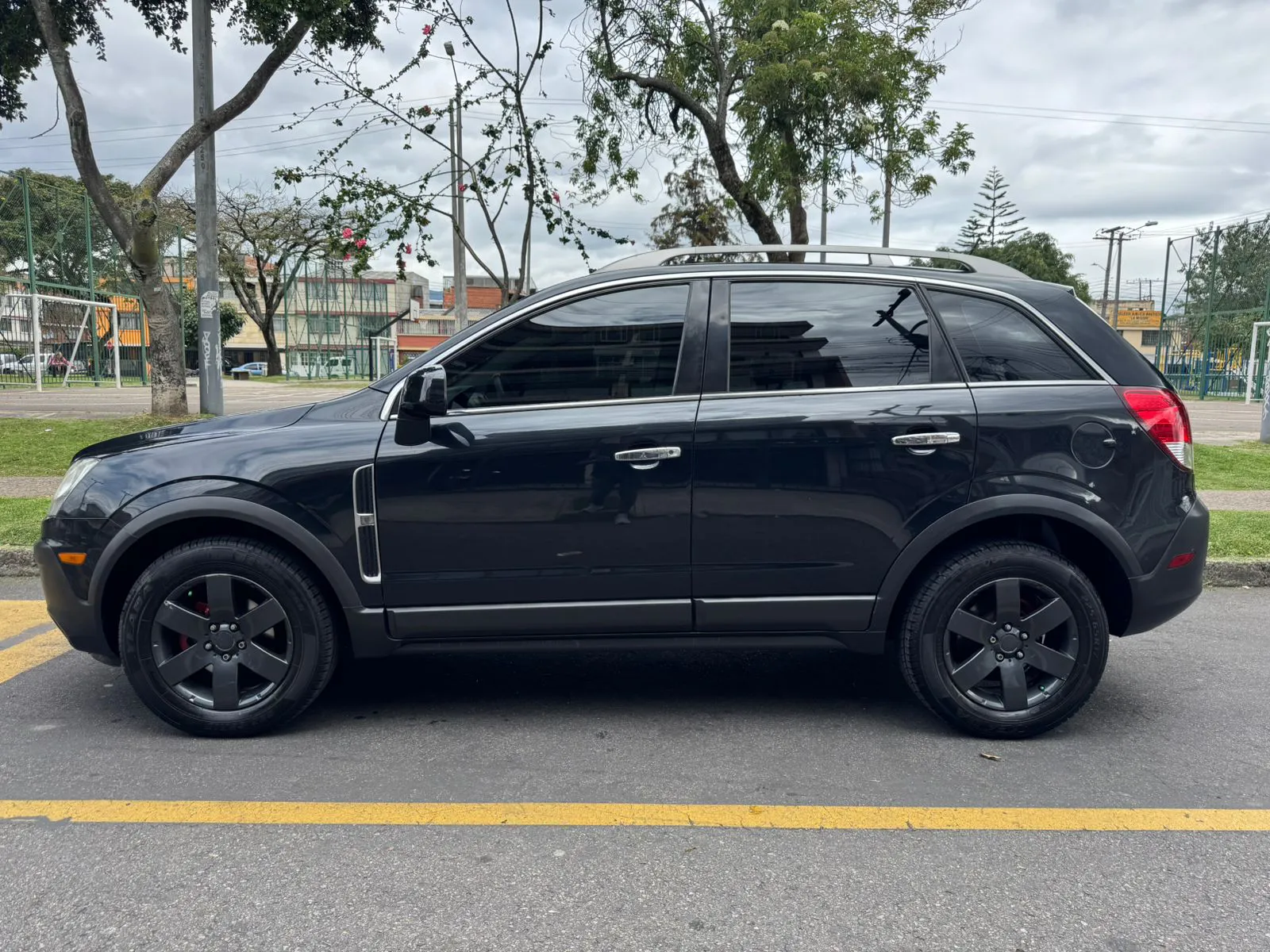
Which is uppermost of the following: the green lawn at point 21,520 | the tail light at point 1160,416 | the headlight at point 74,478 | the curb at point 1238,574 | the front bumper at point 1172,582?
the tail light at point 1160,416

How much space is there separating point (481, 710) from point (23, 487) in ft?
23.1

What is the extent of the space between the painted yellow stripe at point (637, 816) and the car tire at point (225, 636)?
0.50 meters

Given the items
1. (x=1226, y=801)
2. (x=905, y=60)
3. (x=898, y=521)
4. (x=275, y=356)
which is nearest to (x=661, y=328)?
(x=898, y=521)

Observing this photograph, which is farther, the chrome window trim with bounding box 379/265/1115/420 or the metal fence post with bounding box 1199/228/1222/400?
the metal fence post with bounding box 1199/228/1222/400

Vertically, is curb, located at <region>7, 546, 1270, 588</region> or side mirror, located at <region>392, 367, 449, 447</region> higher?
side mirror, located at <region>392, 367, 449, 447</region>

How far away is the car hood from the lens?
3531mm

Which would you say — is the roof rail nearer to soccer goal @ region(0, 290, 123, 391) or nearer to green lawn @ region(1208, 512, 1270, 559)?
green lawn @ region(1208, 512, 1270, 559)

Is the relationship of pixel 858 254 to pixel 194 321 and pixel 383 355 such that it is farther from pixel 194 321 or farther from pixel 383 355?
A: pixel 194 321

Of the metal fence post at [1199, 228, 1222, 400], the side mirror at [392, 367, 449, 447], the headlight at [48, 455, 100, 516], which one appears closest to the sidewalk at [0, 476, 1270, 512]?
the headlight at [48, 455, 100, 516]

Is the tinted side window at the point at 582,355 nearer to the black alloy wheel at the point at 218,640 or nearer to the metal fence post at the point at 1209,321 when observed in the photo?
the black alloy wheel at the point at 218,640

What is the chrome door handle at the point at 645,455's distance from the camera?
3387 millimetres

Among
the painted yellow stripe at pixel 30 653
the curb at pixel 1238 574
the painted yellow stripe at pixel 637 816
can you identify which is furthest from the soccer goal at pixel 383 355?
the painted yellow stripe at pixel 637 816

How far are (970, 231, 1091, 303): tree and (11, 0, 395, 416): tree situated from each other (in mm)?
47987

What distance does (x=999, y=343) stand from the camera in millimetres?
3602
